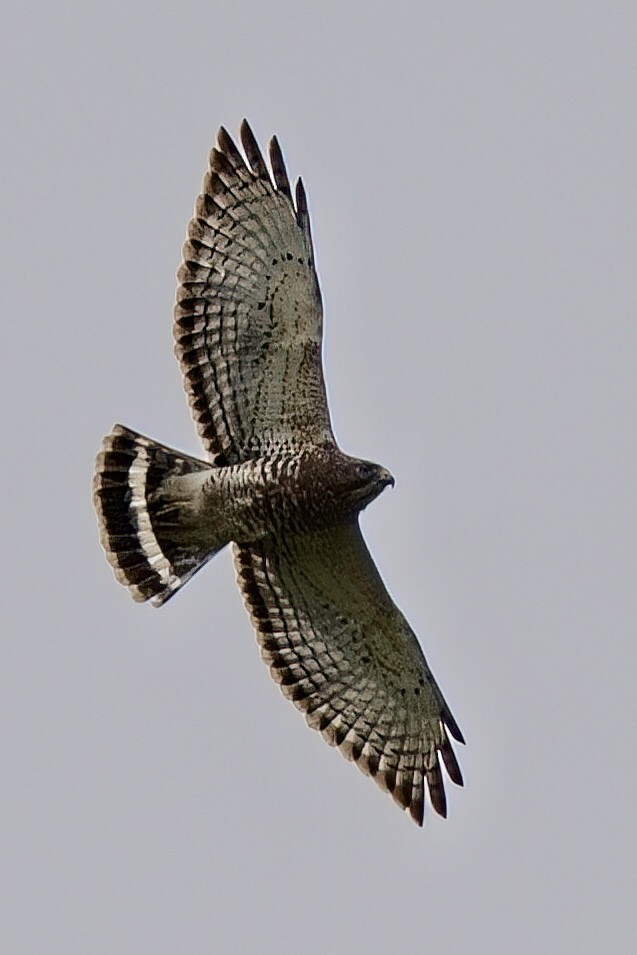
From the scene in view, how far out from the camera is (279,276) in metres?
15.1

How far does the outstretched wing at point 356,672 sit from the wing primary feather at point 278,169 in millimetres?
2570

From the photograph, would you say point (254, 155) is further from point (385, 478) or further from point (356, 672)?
point (356, 672)

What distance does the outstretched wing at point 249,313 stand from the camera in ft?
49.4

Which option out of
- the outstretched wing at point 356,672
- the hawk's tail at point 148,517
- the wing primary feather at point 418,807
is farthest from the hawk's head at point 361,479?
the wing primary feather at point 418,807

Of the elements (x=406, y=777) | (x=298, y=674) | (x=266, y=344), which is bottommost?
(x=406, y=777)

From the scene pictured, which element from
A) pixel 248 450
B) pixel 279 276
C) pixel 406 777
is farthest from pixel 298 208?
pixel 406 777

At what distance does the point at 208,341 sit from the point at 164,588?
1.85 meters

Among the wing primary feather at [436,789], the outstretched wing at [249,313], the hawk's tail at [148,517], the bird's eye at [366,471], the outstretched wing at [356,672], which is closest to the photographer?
the bird's eye at [366,471]

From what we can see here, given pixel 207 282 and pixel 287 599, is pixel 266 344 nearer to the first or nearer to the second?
pixel 207 282

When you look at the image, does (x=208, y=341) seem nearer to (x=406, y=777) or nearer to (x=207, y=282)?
(x=207, y=282)

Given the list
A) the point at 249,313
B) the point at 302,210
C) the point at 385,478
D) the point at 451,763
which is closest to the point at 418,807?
the point at 451,763

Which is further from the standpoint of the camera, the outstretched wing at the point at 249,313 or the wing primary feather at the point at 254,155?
the wing primary feather at the point at 254,155

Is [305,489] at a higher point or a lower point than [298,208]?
lower

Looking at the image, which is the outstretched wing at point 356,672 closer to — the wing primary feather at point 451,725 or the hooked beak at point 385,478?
the wing primary feather at point 451,725
